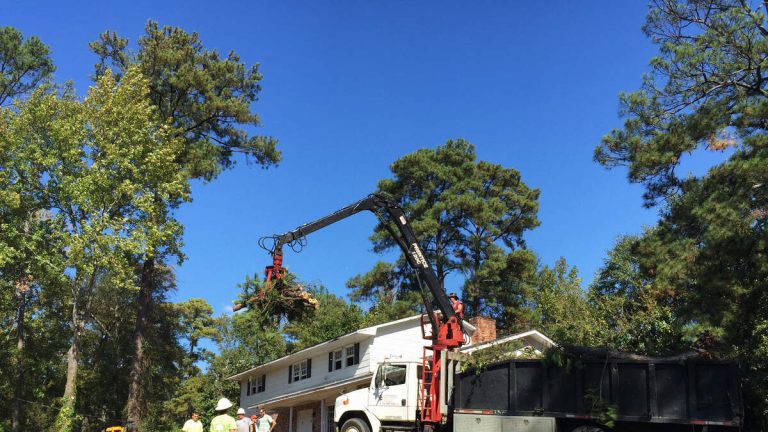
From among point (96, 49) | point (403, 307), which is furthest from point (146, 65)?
point (403, 307)

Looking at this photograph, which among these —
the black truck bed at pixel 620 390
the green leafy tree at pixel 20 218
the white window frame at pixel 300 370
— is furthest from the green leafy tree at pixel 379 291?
the black truck bed at pixel 620 390

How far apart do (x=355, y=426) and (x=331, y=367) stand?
15185mm

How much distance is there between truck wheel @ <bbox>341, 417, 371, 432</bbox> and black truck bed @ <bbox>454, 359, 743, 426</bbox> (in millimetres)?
3014

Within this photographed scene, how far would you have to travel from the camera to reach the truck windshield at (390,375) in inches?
625

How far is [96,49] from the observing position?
3331 cm

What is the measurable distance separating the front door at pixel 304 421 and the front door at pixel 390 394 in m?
18.2

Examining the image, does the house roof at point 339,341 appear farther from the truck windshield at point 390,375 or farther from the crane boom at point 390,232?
the truck windshield at point 390,375

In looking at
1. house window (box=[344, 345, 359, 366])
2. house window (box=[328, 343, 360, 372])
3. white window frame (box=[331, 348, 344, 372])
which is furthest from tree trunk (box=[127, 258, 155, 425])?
house window (box=[344, 345, 359, 366])

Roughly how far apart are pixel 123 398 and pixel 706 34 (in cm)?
4577

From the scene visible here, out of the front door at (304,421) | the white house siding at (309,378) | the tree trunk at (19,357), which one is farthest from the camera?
the tree trunk at (19,357)

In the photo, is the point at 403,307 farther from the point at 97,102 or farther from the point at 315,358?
the point at 97,102

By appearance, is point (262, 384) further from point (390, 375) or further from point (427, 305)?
point (390, 375)

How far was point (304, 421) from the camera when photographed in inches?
1318

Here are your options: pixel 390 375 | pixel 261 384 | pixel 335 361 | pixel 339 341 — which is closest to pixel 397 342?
pixel 339 341
